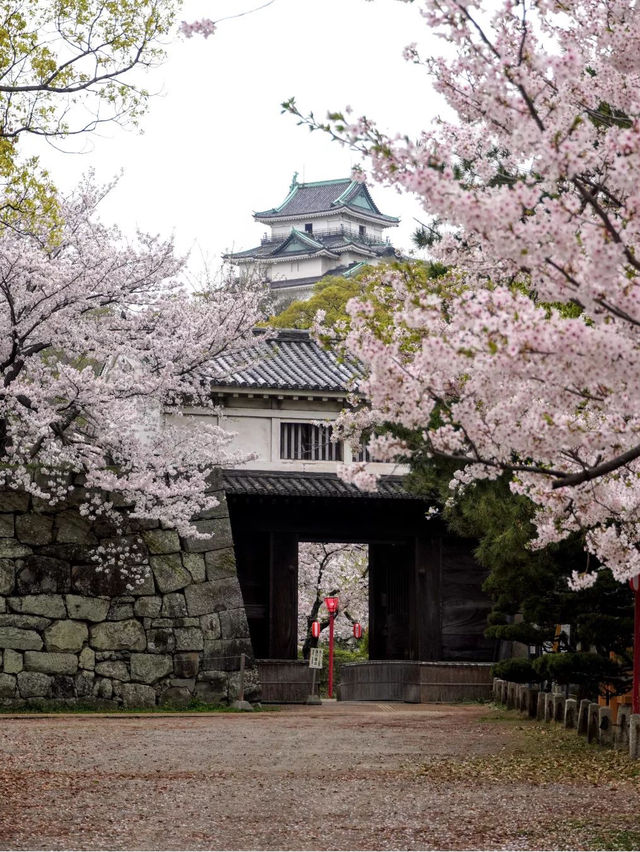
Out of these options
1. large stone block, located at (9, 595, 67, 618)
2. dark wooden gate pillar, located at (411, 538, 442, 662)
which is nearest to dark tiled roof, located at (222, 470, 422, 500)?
dark wooden gate pillar, located at (411, 538, 442, 662)

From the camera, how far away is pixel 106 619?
19.8 m

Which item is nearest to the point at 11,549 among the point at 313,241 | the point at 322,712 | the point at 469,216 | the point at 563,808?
the point at 322,712

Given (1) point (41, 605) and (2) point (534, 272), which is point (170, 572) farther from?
(2) point (534, 272)

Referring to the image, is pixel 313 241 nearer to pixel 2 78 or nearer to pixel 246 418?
pixel 246 418

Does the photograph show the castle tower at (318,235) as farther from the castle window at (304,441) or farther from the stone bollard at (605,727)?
the stone bollard at (605,727)

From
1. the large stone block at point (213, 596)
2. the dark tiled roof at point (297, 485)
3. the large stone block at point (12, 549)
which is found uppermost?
the dark tiled roof at point (297, 485)

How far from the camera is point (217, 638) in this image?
20391mm

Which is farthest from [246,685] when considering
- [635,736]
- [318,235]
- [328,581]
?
[318,235]

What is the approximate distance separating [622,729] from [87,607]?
10284 millimetres

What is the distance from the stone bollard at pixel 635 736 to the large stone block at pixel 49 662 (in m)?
10.8

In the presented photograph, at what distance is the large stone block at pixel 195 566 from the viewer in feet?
67.3

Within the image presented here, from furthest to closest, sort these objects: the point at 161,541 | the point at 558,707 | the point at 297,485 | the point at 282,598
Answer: the point at 282,598 < the point at 297,485 < the point at 161,541 < the point at 558,707

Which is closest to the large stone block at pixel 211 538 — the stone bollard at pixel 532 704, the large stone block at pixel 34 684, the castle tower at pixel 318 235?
the large stone block at pixel 34 684

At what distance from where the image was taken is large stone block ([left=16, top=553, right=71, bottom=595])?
19.3 meters
